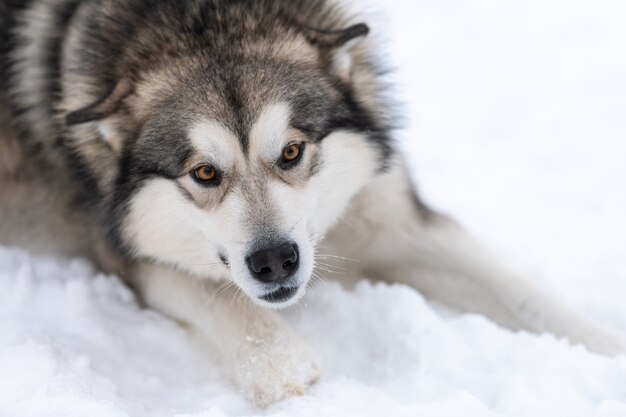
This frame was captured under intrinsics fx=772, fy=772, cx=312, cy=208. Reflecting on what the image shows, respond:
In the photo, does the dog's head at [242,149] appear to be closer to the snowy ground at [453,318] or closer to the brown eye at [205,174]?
the brown eye at [205,174]

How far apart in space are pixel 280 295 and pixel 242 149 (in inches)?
22.8

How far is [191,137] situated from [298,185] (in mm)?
454

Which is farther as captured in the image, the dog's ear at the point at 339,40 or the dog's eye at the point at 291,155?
the dog's ear at the point at 339,40

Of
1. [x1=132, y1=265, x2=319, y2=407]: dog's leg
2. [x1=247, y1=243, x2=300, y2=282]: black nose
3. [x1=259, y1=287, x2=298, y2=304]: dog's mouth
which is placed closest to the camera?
[x1=247, y1=243, x2=300, y2=282]: black nose

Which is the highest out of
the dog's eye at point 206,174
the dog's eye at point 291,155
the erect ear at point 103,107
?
the erect ear at point 103,107

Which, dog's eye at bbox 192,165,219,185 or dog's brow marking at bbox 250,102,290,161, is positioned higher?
dog's brow marking at bbox 250,102,290,161

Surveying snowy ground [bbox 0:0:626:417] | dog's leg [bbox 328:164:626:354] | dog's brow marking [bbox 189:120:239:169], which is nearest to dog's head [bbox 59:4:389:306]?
dog's brow marking [bbox 189:120:239:169]

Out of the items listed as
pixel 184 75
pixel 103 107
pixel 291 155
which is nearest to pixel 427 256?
pixel 291 155

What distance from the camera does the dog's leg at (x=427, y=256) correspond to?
146 inches

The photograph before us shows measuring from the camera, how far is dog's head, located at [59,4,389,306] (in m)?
2.86

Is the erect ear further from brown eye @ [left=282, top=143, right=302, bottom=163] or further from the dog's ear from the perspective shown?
the dog's ear

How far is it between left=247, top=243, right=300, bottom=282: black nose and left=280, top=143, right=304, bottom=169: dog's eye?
1.08 feet

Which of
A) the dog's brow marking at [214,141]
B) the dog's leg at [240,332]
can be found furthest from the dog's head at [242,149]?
the dog's leg at [240,332]

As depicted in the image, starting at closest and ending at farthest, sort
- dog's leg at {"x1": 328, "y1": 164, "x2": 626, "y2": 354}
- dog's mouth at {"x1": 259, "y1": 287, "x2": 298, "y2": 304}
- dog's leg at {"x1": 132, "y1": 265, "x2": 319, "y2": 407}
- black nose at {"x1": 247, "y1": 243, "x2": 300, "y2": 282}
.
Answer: black nose at {"x1": 247, "y1": 243, "x2": 300, "y2": 282}
dog's mouth at {"x1": 259, "y1": 287, "x2": 298, "y2": 304}
dog's leg at {"x1": 132, "y1": 265, "x2": 319, "y2": 407}
dog's leg at {"x1": 328, "y1": 164, "x2": 626, "y2": 354}
